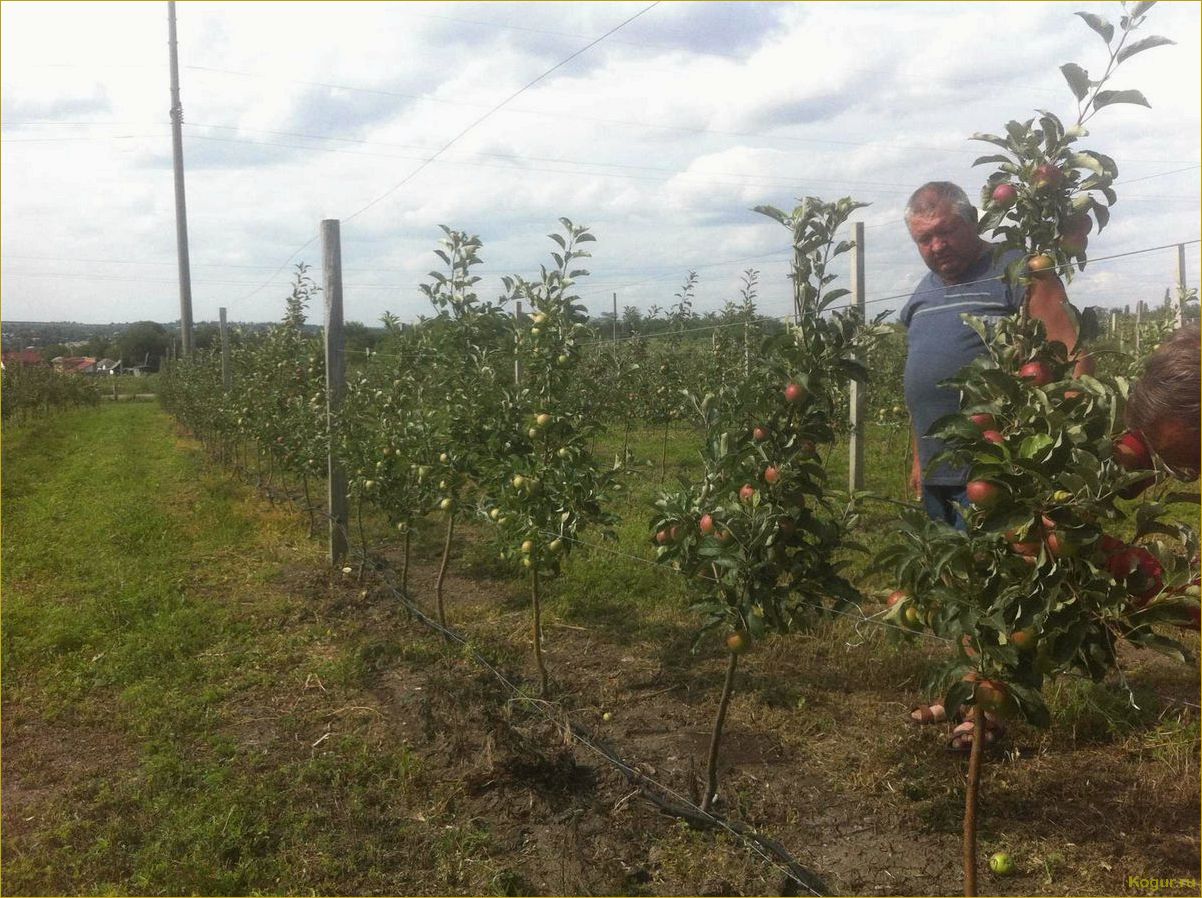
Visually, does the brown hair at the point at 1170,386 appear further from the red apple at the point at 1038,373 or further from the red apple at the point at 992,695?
the red apple at the point at 992,695

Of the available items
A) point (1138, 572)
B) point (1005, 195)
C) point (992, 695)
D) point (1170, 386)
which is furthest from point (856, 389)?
point (1170, 386)

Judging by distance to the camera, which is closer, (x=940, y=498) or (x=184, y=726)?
(x=940, y=498)

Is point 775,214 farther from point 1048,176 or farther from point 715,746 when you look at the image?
point 715,746

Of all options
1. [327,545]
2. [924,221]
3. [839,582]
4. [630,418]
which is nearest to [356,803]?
[839,582]

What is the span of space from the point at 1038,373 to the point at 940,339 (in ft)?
4.30

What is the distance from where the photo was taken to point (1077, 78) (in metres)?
2.15

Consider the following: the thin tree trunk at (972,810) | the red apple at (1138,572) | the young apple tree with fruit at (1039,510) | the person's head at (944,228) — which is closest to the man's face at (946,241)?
the person's head at (944,228)

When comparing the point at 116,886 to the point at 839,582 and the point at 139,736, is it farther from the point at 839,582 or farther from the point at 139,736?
the point at 839,582

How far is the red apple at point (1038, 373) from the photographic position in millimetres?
2059

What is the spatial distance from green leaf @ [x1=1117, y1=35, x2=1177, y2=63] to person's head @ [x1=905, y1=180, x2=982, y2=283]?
1.07m

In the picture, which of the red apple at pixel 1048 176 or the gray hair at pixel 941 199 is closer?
the red apple at pixel 1048 176

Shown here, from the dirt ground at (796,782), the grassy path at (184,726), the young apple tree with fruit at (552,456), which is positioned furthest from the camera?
the young apple tree with fruit at (552,456)

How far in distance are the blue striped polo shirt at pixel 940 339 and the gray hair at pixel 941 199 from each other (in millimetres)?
196

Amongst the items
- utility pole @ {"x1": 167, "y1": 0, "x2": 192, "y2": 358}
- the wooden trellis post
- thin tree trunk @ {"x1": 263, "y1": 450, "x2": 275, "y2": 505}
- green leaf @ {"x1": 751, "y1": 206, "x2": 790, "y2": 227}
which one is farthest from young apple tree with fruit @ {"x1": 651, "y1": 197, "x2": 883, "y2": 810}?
utility pole @ {"x1": 167, "y1": 0, "x2": 192, "y2": 358}
